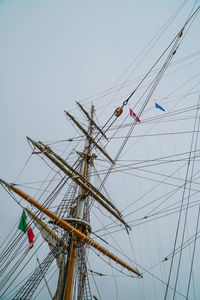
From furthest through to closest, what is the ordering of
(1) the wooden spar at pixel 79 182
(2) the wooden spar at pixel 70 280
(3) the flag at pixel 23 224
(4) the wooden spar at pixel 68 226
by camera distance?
(1) the wooden spar at pixel 79 182
(3) the flag at pixel 23 224
(4) the wooden spar at pixel 68 226
(2) the wooden spar at pixel 70 280

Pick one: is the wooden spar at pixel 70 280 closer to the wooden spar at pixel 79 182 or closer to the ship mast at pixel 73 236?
the ship mast at pixel 73 236

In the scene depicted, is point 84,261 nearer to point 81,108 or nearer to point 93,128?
point 93,128

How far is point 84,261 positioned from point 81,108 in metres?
8.08

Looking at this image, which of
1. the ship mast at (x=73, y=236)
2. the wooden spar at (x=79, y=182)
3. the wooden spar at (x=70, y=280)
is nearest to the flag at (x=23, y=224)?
the ship mast at (x=73, y=236)

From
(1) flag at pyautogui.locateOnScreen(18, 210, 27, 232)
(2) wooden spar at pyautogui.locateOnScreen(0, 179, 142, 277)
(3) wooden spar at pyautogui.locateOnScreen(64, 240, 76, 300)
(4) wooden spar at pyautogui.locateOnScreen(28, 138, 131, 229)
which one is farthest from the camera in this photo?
(4) wooden spar at pyautogui.locateOnScreen(28, 138, 131, 229)

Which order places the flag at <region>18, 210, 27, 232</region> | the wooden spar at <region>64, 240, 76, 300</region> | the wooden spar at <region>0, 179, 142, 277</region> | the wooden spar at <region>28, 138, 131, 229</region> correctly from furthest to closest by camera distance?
the wooden spar at <region>28, 138, 131, 229</region>, the flag at <region>18, 210, 27, 232</region>, the wooden spar at <region>0, 179, 142, 277</region>, the wooden spar at <region>64, 240, 76, 300</region>

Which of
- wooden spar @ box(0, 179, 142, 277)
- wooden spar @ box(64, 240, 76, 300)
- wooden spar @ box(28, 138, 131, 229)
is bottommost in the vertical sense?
wooden spar @ box(64, 240, 76, 300)

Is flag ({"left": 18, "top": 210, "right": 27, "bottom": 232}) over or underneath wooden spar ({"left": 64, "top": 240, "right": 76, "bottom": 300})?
over

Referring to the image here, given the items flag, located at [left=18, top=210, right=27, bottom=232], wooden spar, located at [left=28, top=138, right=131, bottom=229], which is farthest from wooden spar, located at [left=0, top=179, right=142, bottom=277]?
wooden spar, located at [left=28, top=138, right=131, bottom=229]

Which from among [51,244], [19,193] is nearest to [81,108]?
[19,193]

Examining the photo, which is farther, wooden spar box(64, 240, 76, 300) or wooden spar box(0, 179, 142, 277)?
wooden spar box(0, 179, 142, 277)

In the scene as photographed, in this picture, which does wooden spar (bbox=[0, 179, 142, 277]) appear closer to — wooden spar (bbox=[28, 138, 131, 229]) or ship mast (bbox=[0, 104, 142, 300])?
ship mast (bbox=[0, 104, 142, 300])

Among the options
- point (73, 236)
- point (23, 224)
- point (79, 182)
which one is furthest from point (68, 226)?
point (23, 224)

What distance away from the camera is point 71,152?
9930 millimetres
